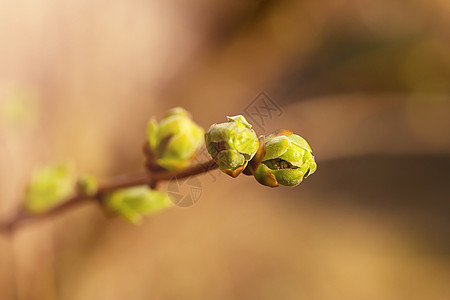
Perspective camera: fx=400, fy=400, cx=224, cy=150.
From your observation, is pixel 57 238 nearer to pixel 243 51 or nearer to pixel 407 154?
pixel 243 51

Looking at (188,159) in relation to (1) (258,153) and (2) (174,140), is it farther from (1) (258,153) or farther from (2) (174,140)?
(1) (258,153)

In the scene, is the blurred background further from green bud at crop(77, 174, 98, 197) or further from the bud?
the bud

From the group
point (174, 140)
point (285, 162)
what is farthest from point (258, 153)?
point (174, 140)

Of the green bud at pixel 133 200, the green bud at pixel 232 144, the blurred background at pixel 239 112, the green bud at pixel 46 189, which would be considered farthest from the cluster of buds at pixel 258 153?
the blurred background at pixel 239 112

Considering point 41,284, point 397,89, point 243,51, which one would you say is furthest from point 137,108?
point 397,89

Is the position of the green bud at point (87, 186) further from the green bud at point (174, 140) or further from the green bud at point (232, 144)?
the green bud at point (232, 144)
